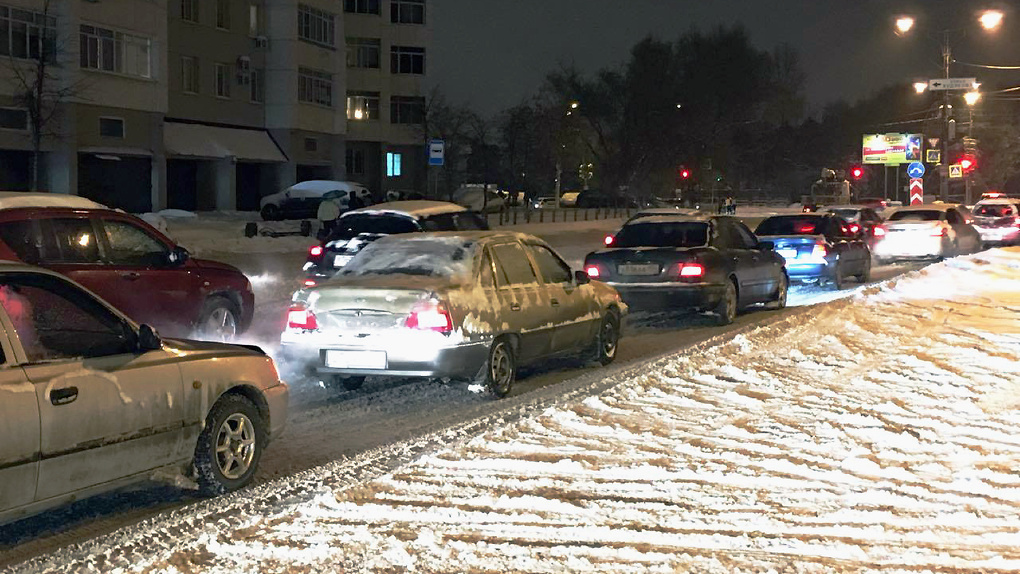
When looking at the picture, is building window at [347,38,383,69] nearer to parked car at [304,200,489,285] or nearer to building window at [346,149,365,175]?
building window at [346,149,365,175]

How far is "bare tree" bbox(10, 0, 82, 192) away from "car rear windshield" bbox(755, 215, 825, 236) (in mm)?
24680

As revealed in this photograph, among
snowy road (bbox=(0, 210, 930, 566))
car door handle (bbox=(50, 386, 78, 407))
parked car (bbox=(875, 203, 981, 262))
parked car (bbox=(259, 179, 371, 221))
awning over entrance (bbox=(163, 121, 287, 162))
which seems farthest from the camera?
parked car (bbox=(259, 179, 371, 221))

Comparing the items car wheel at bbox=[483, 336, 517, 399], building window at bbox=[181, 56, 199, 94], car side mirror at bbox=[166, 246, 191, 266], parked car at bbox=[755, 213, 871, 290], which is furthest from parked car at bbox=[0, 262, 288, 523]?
building window at bbox=[181, 56, 199, 94]

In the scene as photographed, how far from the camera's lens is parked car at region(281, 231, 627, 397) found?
9.79 meters

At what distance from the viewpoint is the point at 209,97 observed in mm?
51719

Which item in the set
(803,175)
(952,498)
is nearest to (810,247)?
(952,498)

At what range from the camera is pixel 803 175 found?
109188 millimetres

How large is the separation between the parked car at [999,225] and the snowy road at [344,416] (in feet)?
81.0

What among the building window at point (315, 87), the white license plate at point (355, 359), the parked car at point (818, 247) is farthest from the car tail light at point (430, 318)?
the building window at point (315, 87)

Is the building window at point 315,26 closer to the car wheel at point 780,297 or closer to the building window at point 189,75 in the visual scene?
the building window at point 189,75

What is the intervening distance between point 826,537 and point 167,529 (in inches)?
131

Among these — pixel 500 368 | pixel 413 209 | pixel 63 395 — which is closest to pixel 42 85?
pixel 413 209

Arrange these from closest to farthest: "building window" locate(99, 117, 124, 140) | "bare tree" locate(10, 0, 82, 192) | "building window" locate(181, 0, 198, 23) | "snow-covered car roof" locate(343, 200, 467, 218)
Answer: "snow-covered car roof" locate(343, 200, 467, 218), "bare tree" locate(10, 0, 82, 192), "building window" locate(99, 117, 124, 140), "building window" locate(181, 0, 198, 23)

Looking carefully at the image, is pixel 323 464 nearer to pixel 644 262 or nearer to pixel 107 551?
pixel 107 551
